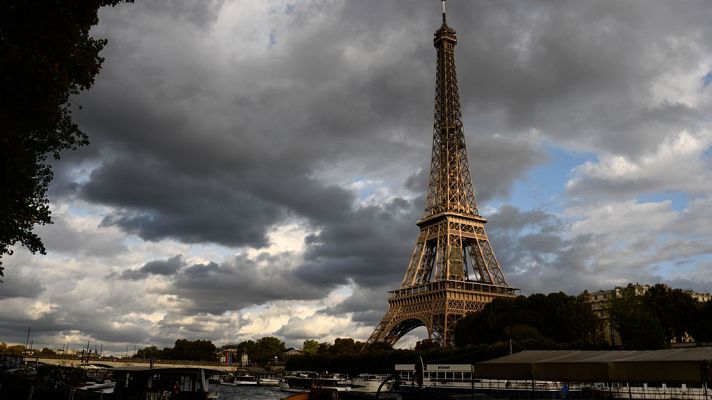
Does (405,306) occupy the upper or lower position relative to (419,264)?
lower

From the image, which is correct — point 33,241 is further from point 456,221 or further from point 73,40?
point 456,221

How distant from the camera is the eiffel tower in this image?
101688 millimetres

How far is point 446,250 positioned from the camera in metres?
108

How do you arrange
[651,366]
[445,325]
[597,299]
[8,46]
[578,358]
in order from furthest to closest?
1. [597,299]
2. [445,325]
3. [578,358]
4. [651,366]
5. [8,46]

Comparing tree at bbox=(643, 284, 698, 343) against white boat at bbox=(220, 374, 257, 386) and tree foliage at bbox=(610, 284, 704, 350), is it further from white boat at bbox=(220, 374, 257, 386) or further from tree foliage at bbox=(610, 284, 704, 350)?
white boat at bbox=(220, 374, 257, 386)

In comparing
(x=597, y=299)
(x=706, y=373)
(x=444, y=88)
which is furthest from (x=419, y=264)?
(x=706, y=373)

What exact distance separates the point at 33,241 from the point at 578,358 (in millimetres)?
22682

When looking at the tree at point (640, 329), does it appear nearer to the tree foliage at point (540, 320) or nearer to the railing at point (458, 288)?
the tree foliage at point (540, 320)

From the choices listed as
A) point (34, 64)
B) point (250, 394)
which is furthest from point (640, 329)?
point (34, 64)

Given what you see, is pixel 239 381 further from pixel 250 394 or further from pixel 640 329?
pixel 640 329

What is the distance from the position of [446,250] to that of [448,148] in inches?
1032

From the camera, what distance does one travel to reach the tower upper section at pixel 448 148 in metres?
117

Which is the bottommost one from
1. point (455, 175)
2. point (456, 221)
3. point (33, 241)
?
point (33, 241)

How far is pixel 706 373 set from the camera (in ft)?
57.7
